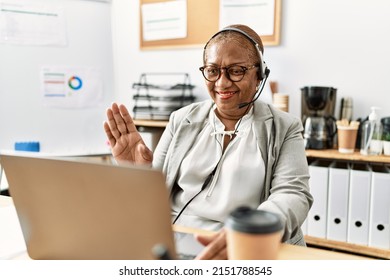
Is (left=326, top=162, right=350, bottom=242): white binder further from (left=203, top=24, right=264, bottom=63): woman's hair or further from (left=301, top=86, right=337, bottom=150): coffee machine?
(left=203, top=24, right=264, bottom=63): woman's hair

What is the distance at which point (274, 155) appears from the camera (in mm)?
1216

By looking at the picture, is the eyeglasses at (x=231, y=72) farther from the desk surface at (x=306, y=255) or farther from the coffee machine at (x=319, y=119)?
the coffee machine at (x=319, y=119)

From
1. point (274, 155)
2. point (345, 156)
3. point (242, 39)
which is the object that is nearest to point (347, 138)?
point (345, 156)

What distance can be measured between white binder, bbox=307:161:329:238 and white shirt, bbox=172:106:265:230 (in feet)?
2.75

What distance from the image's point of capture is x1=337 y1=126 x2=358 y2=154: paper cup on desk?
6.52ft

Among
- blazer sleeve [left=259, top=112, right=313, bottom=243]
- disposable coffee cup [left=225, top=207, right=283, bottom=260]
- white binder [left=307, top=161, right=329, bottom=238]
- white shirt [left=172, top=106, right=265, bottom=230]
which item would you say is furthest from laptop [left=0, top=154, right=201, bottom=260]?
white binder [left=307, top=161, right=329, bottom=238]

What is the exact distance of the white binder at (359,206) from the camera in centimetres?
188

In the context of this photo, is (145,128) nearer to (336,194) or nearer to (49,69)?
(49,69)

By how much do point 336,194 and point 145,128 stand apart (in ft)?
4.47

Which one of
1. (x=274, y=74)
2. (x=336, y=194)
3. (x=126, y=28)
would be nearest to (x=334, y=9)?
(x=274, y=74)

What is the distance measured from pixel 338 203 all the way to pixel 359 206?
10 centimetres

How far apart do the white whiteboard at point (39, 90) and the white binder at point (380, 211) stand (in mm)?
1764

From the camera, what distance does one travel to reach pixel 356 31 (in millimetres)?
2160

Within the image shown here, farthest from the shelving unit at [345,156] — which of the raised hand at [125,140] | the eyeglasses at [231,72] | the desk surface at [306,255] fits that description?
the desk surface at [306,255]
